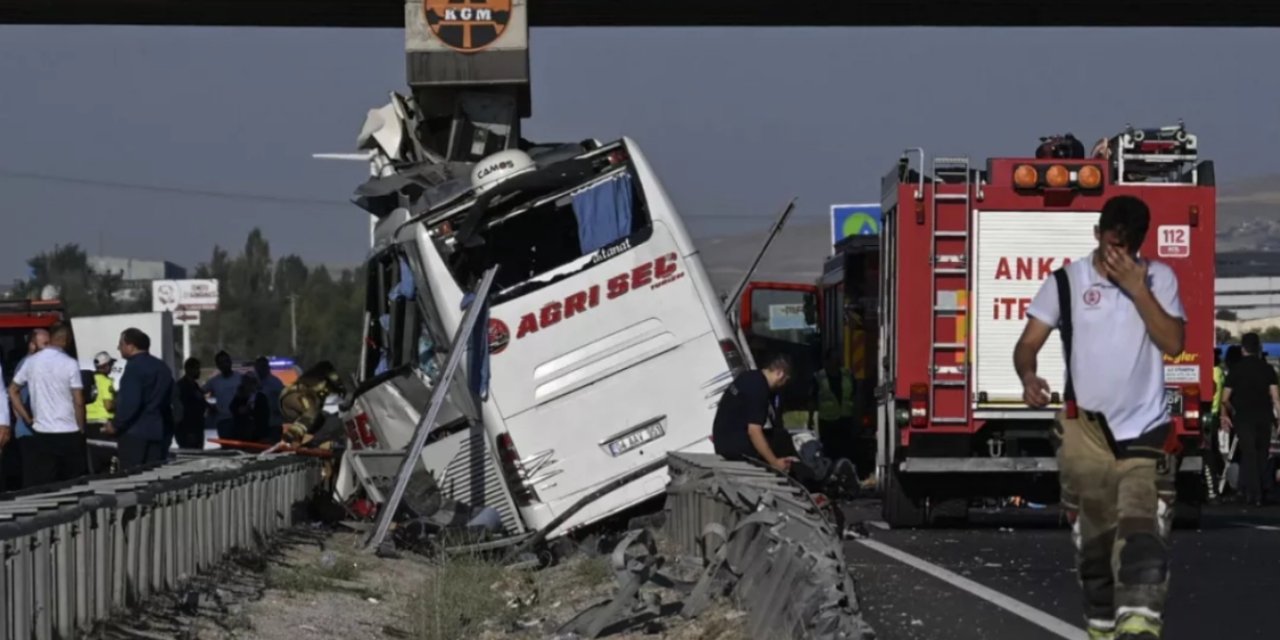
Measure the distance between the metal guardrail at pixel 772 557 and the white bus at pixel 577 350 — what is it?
334 centimetres

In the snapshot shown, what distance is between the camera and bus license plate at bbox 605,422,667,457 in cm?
1764

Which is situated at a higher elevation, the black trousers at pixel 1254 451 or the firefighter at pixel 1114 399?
the firefighter at pixel 1114 399

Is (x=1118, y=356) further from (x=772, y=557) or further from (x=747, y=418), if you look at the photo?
(x=747, y=418)

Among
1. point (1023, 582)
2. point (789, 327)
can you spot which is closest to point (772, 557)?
point (1023, 582)

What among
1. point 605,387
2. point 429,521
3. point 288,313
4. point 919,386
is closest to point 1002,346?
point 919,386

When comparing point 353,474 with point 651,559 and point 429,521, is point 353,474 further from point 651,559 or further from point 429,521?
point 651,559

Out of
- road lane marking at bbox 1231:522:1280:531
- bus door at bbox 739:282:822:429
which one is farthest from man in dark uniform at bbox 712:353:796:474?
bus door at bbox 739:282:822:429

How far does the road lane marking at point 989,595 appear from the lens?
11.5 meters

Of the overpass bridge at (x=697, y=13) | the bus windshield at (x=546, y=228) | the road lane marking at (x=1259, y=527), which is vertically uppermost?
the overpass bridge at (x=697, y=13)

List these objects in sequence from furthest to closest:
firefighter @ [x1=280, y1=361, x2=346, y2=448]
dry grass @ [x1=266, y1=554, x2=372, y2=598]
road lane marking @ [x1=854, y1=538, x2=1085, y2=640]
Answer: firefighter @ [x1=280, y1=361, x2=346, y2=448] < dry grass @ [x1=266, y1=554, x2=372, y2=598] < road lane marking @ [x1=854, y1=538, x2=1085, y2=640]

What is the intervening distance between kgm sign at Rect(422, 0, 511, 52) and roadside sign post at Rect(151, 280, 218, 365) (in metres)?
39.2

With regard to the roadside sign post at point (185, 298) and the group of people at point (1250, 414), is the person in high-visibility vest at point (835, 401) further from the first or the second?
the roadside sign post at point (185, 298)

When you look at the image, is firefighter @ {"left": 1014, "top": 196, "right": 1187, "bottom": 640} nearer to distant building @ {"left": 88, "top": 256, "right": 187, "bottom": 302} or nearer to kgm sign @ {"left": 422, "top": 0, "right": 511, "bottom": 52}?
kgm sign @ {"left": 422, "top": 0, "right": 511, "bottom": 52}

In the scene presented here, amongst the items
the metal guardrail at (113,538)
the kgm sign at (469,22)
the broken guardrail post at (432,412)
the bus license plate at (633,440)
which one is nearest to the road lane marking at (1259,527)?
the bus license plate at (633,440)
